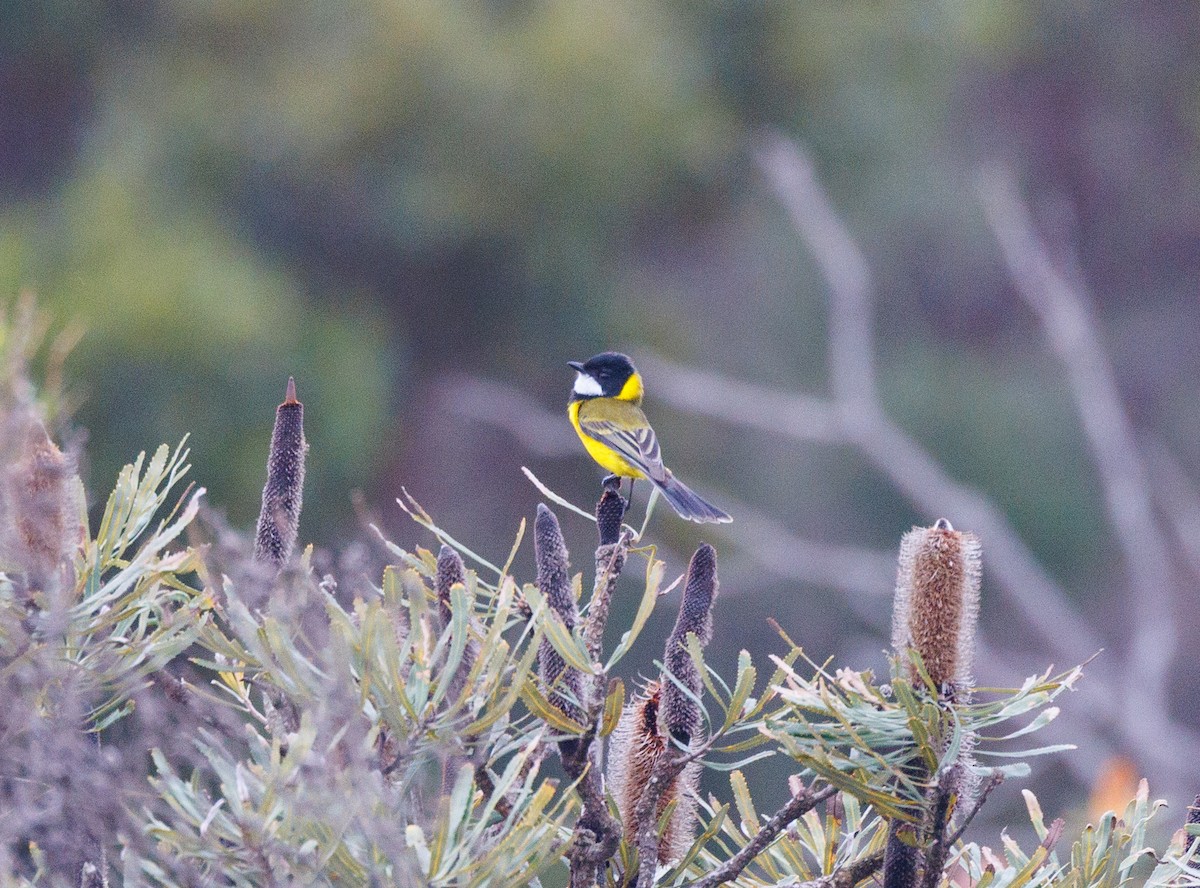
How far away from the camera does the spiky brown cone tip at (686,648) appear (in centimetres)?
64

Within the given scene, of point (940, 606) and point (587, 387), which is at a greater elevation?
point (587, 387)

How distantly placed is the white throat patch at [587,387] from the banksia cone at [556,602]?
193cm

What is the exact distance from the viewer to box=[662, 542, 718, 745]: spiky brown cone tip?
64 centimetres

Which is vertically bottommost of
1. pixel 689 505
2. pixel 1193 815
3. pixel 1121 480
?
pixel 1193 815

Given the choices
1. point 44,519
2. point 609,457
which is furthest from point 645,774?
point 609,457

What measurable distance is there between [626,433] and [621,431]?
→ 0.04 feet

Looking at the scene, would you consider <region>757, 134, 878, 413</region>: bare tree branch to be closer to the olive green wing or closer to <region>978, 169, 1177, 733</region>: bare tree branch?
<region>978, 169, 1177, 733</region>: bare tree branch

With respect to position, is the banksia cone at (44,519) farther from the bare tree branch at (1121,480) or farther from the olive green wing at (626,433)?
the bare tree branch at (1121,480)

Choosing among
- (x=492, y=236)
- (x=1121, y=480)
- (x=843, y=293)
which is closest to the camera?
(x=843, y=293)

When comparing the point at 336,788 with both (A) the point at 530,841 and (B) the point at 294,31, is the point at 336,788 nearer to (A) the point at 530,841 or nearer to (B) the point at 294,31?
(A) the point at 530,841

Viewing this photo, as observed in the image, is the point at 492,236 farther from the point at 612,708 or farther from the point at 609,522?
the point at 612,708

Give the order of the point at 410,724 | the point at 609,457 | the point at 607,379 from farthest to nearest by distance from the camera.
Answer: the point at 607,379
the point at 609,457
the point at 410,724

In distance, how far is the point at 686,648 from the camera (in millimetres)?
643

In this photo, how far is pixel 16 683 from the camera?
590 millimetres
